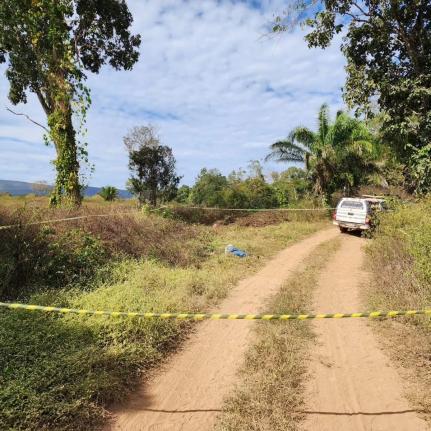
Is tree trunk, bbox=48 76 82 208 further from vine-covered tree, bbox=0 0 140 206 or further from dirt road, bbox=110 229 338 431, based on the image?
dirt road, bbox=110 229 338 431

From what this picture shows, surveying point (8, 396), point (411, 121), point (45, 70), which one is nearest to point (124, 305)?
point (8, 396)

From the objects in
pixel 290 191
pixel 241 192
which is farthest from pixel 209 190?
pixel 290 191

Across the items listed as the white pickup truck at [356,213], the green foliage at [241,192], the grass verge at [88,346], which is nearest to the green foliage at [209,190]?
the green foliage at [241,192]

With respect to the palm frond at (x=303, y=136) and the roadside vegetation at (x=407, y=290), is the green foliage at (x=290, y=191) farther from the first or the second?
the roadside vegetation at (x=407, y=290)

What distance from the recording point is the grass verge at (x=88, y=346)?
3.61 m

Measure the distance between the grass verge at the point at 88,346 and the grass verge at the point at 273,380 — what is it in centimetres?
121

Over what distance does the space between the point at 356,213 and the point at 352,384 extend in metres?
11.4

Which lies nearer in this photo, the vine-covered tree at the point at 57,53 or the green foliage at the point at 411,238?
the green foliage at the point at 411,238

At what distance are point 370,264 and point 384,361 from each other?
490 centimetres

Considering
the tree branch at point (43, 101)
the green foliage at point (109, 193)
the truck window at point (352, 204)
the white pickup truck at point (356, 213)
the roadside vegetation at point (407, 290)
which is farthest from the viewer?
the green foliage at point (109, 193)

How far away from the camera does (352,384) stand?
4.30 metres

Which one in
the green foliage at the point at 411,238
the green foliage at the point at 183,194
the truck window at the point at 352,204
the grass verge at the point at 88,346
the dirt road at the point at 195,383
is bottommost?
the dirt road at the point at 195,383

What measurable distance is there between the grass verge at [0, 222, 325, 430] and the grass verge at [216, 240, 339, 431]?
121 centimetres

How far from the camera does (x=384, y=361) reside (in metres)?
4.80
